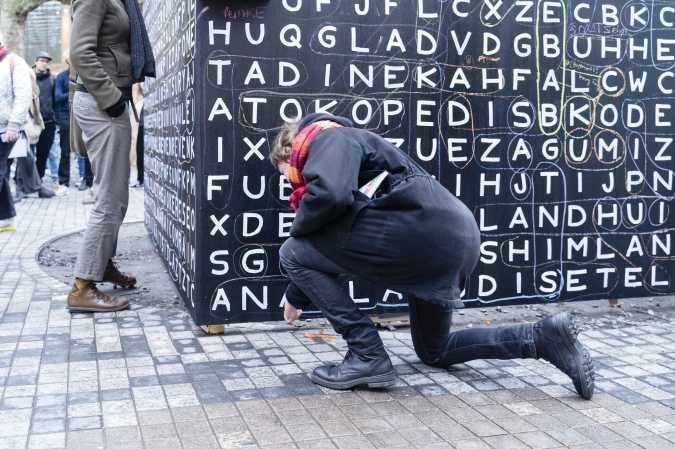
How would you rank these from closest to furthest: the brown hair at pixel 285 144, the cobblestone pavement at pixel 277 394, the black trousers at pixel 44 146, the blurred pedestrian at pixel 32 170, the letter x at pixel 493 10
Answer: the cobblestone pavement at pixel 277 394
the brown hair at pixel 285 144
the letter x at pixel 493 10
the blurred pedestrian at pixel 32 170
the black trousers at pixel 44 146

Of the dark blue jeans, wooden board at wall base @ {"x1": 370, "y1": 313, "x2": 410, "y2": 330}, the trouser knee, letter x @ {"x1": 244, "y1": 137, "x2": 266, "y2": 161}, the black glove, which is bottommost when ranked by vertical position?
wooden board at wall base @ {"x1": 370, "y1": 313, "x2": 410, "y2": 330}

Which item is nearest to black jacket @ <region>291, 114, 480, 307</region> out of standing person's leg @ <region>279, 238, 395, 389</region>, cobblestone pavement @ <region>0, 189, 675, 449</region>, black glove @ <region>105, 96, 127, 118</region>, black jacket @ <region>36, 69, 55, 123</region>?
standing person's leg @ <region>279, 238, 395, 389</region>

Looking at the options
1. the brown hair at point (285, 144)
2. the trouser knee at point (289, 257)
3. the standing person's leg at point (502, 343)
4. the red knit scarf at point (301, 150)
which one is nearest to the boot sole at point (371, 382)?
the standing person's leg at point (502, 343)

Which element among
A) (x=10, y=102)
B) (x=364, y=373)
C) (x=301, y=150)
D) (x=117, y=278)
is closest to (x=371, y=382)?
(x=364, y=373)

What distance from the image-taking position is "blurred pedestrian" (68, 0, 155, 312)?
5.32 meters

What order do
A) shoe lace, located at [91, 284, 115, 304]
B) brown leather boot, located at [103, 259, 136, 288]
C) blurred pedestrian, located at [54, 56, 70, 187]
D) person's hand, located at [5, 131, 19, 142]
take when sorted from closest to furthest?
shoe lace, located at [91, 284, 115, 304] → brown leather boot, located at [103, 259, 136, 288] → person's hand, located at [5, 131, 19, 142] → blurred pedestrian, located at [54, 56, 70, 187]

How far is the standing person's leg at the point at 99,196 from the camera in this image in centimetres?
534

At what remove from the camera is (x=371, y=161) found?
374cm

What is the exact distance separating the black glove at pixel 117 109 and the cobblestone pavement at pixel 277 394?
1.28 m

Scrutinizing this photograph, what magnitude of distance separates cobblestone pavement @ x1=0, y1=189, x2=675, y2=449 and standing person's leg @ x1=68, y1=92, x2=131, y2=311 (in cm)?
17

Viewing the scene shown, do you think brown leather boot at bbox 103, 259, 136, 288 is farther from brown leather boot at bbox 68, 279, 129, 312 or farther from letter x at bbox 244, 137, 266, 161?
letter x at bbox 244, 137, 266, 161

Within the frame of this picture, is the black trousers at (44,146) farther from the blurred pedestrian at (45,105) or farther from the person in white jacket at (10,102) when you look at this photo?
the person in white jacket at (10,102)

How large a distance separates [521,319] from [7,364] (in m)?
3.08

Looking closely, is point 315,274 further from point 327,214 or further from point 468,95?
point 468,95
